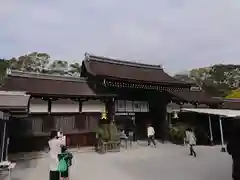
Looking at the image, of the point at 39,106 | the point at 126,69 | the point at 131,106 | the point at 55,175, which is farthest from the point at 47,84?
the point at 55,175

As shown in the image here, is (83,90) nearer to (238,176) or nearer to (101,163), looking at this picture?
(101,163)

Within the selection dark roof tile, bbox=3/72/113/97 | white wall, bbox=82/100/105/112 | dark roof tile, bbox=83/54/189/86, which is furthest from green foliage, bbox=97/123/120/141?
dark roof tile, bbox=83/54/189/86

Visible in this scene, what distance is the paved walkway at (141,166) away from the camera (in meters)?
8.93

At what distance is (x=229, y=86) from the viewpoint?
137 ft

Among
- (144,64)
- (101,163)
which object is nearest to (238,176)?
(101,163)

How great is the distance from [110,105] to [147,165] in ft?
18.8

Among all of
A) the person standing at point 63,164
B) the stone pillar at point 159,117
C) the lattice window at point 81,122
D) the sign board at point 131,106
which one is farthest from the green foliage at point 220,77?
the person standing at point 63,164

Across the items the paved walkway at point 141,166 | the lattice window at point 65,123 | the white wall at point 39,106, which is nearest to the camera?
the paved walkway at point 141,166

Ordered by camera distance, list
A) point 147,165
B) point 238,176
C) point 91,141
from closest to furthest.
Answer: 1. point 238,176
2. point 147,165
3. point 91,141

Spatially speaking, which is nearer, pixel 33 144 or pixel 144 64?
pixel 33 144

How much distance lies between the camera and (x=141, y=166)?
10.6m

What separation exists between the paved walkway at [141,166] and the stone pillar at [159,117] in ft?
11.6

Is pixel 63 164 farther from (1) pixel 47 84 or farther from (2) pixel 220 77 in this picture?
(2) pixel 220 77

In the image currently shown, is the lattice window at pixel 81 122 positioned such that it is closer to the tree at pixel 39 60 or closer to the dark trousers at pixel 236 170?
the dark trousers at pixel 236 170
